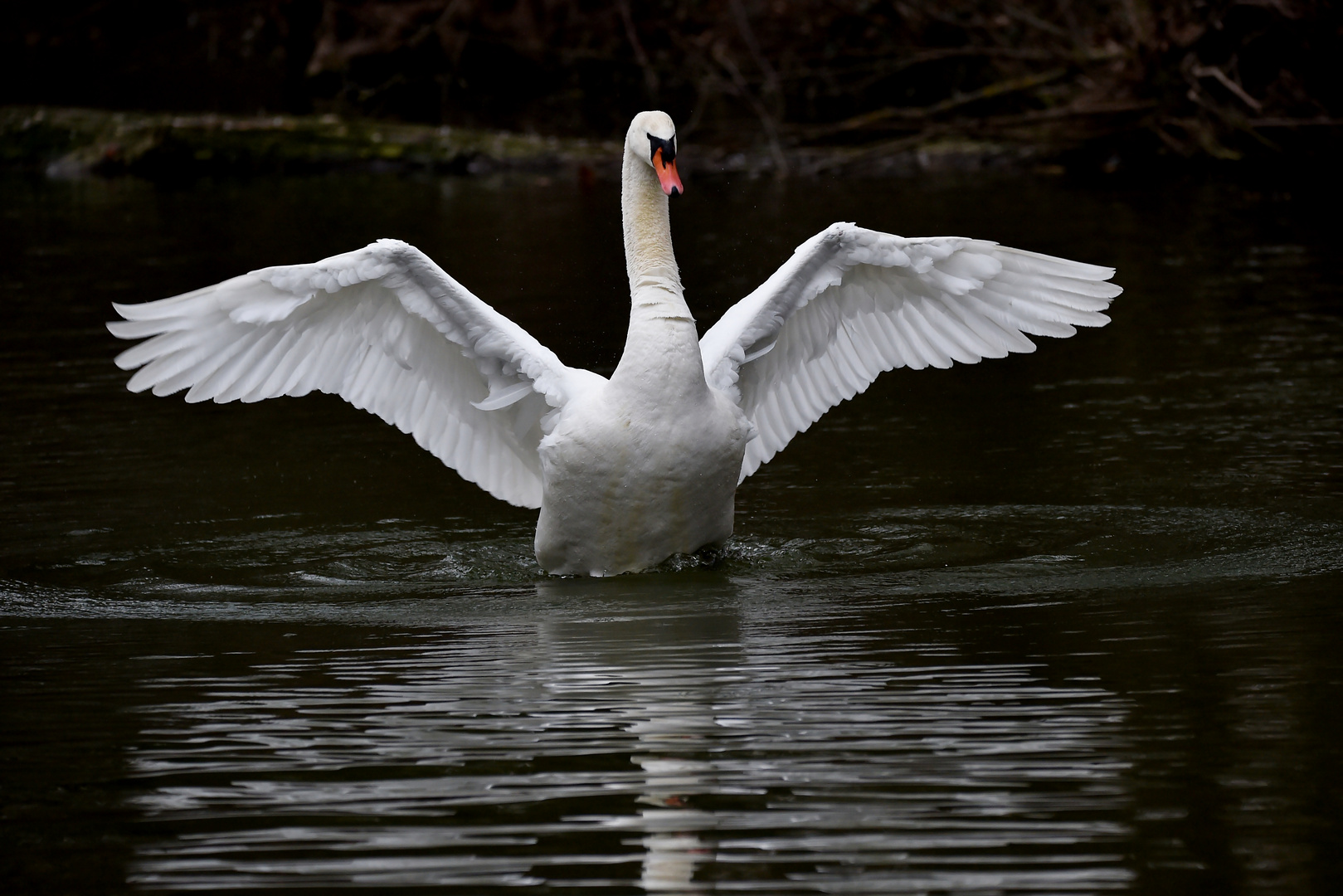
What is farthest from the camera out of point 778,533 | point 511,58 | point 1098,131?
point 511,58

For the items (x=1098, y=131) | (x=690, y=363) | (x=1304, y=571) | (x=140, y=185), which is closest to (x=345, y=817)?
(x=690, y=363)

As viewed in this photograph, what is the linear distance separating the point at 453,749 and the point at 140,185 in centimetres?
1852

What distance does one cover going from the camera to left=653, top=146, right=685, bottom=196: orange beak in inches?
272

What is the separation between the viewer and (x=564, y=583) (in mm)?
7273

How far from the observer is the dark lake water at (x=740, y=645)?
4.04 m

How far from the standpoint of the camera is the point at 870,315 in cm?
793

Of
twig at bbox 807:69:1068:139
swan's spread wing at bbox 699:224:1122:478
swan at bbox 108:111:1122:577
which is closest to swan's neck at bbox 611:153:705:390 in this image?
swan at bbox 108:111:1122:577

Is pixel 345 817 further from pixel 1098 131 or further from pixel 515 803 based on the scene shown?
pixel 1098 131

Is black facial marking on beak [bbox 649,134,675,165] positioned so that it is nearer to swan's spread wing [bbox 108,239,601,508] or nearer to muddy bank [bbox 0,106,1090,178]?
swan's spread wing [bbox 108,239,601,508]

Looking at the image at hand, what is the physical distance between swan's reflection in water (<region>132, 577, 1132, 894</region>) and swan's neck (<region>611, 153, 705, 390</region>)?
3.63 ft

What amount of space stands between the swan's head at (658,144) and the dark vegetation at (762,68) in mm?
11422

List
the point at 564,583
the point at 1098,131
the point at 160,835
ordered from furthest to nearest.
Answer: the point at 1098,131 < the point at 564,583 < the point at 160,835

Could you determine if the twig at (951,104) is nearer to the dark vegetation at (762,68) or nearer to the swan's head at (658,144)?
the dark vegetation at (762,68)

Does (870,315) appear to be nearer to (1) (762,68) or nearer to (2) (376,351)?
(2) (376,351)
